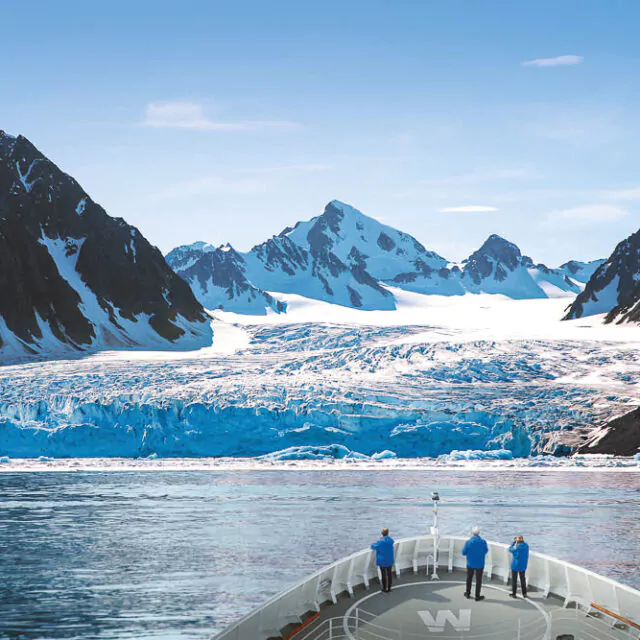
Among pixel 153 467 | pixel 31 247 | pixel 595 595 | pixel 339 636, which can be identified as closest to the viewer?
pixel 339 636

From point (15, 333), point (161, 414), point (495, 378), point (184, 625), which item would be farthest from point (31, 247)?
point (184, 625)

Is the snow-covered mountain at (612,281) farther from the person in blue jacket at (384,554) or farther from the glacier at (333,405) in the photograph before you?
the person in blue jacket at (384,554)

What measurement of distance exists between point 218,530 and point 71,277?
10499 centimetres

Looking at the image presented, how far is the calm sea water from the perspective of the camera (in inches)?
784

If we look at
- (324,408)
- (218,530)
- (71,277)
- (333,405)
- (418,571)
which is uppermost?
(71,277)

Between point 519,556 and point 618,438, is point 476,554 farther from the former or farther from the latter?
point 618,438

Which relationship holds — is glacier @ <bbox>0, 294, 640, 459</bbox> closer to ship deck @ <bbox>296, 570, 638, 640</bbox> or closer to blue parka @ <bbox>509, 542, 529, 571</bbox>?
ship deck @ <bbox>296, 570, 638, 640</bbox>

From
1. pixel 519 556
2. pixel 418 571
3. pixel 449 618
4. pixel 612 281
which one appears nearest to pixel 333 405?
pixel 418 571

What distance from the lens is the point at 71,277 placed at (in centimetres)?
13100

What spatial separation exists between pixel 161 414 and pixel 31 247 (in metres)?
70.3

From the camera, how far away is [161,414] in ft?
197

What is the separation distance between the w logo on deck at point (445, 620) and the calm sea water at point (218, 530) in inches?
173

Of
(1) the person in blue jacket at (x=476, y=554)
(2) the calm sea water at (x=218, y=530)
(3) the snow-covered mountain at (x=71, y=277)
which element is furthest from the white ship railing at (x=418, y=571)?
(3) the snow-covered mountain at (x=71, y=277)

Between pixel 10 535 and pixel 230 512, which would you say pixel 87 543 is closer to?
pixel 10 535
